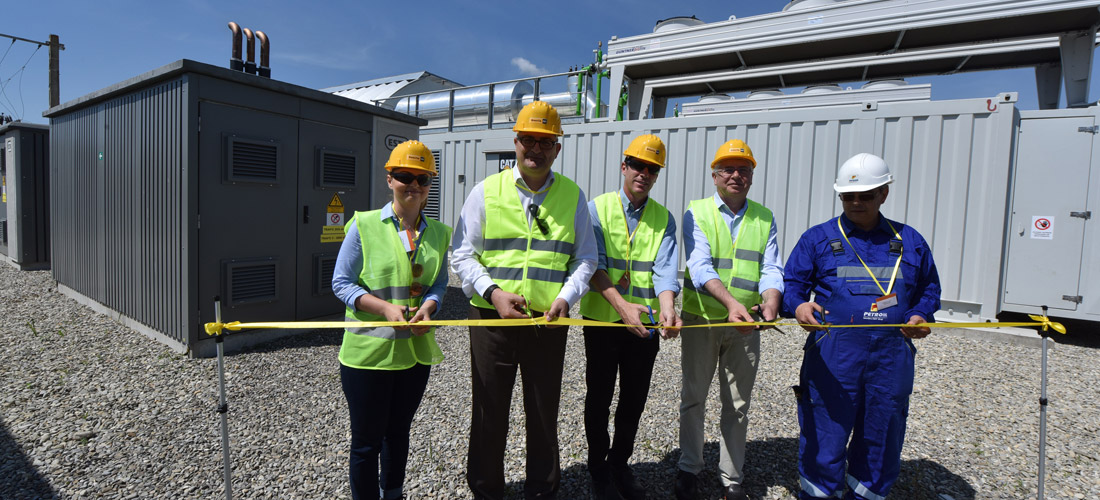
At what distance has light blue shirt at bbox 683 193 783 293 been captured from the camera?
275 centimetres

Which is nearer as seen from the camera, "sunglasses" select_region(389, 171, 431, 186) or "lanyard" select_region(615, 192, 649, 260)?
"sunglasses" select_region(389, 171, 431, 186)

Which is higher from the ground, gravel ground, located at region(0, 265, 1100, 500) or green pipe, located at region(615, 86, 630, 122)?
green pipe, located at region(615, 86, 630, 122)

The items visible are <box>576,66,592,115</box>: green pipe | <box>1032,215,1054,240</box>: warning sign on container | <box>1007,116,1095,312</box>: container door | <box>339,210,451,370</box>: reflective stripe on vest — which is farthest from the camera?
<box>576,66,592,115</box>: green pipe

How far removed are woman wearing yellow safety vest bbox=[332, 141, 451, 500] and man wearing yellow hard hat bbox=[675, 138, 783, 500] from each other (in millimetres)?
1440

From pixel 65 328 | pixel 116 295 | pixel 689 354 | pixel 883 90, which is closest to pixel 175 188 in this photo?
pixel 116 295

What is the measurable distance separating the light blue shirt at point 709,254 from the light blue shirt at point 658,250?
0.11 m

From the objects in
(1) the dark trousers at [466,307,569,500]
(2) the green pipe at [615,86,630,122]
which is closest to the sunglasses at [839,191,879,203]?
(1) the dark trousers at [466,307,569,500]

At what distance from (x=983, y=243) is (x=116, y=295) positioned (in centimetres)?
1060

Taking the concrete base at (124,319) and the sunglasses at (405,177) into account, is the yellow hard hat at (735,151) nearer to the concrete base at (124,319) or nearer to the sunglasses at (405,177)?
the sunglasses at (405,177)

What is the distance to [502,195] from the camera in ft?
7.86

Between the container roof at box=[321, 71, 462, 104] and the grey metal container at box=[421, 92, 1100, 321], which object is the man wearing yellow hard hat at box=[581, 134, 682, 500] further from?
the container roof at box=[321, 71, 462, 104]

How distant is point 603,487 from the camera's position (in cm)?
287

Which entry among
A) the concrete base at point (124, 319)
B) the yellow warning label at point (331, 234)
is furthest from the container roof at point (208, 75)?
the concrete base at point (124, 319)

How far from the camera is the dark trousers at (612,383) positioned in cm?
275
